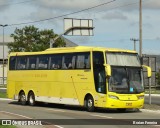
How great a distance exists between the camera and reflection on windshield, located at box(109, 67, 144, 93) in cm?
2344

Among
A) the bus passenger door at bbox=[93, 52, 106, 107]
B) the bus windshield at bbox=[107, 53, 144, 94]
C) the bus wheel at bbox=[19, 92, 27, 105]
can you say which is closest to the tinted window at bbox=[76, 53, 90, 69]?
the bus passenger door at bbox=[93, 52, 106, 107]

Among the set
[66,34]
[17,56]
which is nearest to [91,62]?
[17,56]

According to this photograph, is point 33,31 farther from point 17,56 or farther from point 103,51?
point 103,51

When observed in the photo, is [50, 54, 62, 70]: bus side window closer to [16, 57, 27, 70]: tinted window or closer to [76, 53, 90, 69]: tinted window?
[76, 53, 90, 69]: tinted window

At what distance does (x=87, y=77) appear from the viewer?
970 inches

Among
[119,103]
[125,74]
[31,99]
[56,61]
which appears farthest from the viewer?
[31,99]

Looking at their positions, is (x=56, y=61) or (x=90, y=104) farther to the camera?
(x=56, y=61)

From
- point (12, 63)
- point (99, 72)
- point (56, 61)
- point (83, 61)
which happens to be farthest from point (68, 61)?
point (12, 63)

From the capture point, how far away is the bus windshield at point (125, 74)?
23500 millimetres

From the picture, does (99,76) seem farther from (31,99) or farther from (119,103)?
(31,99)

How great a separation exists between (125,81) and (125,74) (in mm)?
361

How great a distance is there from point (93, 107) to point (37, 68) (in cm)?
607

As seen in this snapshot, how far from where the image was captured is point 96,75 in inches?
949

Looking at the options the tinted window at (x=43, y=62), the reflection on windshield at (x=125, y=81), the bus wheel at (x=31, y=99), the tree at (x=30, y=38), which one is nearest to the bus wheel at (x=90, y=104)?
the reflection on windshield at (x=125, y=81)
